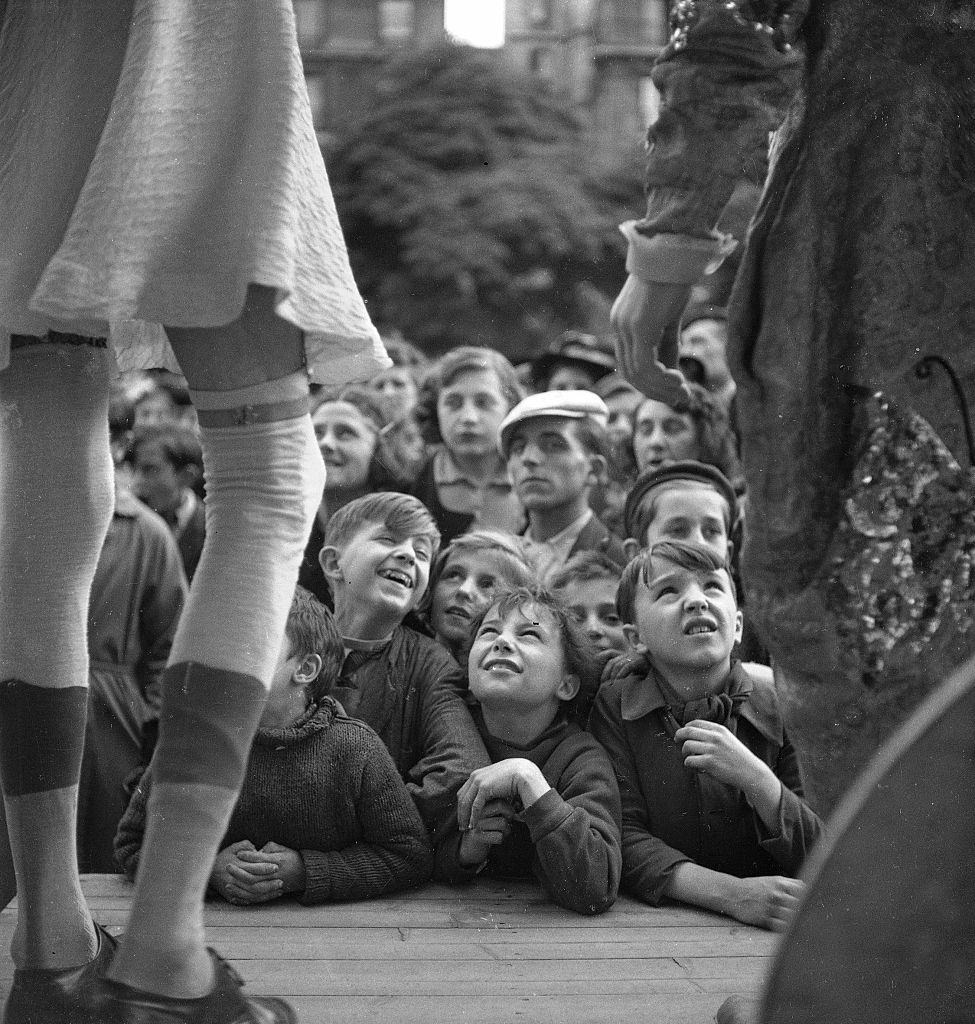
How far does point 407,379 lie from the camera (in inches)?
247

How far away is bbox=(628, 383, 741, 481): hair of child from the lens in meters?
4.95

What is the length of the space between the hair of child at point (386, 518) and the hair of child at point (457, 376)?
158cm

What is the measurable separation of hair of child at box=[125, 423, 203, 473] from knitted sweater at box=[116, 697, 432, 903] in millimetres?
3662

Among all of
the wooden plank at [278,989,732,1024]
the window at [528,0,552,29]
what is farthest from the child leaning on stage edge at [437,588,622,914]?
the window at [528,0,552,29]

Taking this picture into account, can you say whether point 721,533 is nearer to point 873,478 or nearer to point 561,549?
point 561,549

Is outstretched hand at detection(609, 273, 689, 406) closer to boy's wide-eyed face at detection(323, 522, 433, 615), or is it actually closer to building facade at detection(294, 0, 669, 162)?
boy's wide-eyed face at detection(323, 522, 433, 615)

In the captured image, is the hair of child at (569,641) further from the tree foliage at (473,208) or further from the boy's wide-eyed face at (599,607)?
the tree foliage at (473,208)

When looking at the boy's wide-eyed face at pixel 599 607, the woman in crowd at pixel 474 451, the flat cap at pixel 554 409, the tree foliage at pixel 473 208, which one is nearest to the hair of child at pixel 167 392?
the woman in crowd at pixel 474 451

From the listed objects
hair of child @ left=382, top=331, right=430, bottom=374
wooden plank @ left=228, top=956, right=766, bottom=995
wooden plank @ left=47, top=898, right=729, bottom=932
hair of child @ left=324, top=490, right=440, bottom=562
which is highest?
hair of child @ left=382, top=331, right=430, bottom=374

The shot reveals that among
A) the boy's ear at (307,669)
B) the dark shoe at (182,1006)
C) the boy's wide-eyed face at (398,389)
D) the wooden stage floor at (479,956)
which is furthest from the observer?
the boy's wide-eyed face at (398,389)

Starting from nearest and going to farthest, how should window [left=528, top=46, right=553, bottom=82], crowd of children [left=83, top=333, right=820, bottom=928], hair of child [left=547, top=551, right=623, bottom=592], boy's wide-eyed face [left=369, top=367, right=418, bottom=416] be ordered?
crowd of children [left=83, top=333, right=820, bottom=928], hair of child [left=547, top=551, right=623, bottom=592], boy's wide-eyed face [left=369, top=367, right=418, bottom=416], window [left=528, top=46, right=553, bottom=82]

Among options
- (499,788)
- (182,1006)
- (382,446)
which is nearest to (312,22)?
(382,446)

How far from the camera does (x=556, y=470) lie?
4.53 meters

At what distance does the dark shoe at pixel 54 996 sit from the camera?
194 cm
